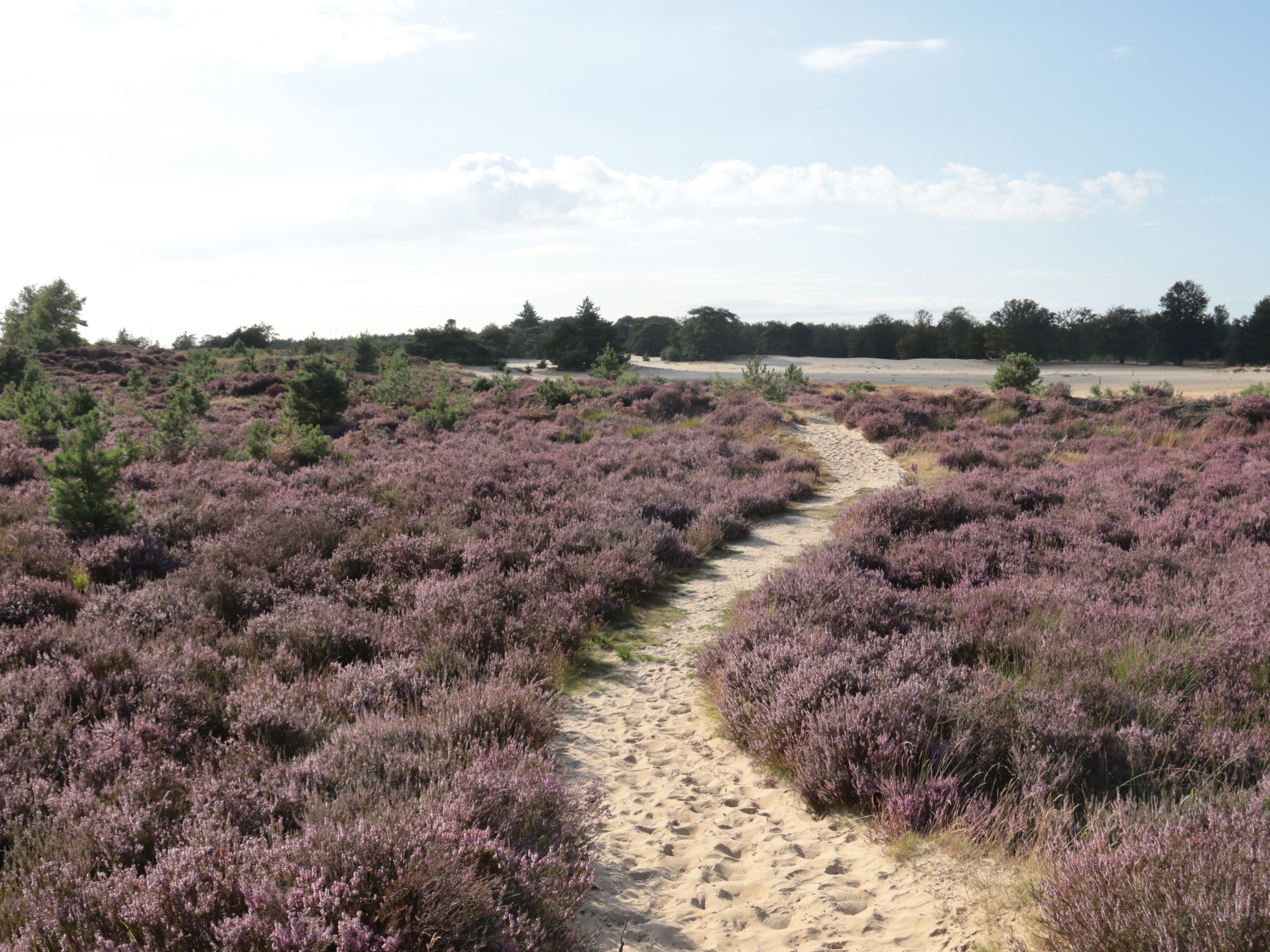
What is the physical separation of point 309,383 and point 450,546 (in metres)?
12.6

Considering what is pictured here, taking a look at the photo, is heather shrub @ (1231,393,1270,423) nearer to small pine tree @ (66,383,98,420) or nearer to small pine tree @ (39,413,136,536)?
small pine tree @ (39,413,136,536)

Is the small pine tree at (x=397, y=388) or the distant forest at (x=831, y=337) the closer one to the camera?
the small pine tree at (x=397, y=388)

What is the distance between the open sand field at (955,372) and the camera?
139ft

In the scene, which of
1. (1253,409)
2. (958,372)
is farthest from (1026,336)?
(1253,409)

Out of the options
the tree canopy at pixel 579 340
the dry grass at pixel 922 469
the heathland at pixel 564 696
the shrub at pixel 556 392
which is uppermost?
the tree canopy at pixel 579 340

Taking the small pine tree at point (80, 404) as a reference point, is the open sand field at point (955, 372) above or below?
above

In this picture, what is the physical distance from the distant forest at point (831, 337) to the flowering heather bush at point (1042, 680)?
45.8 metres

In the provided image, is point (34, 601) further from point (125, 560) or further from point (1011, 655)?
point (1011, 655)

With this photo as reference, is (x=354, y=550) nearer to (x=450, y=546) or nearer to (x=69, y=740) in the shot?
(x=450, y=546)

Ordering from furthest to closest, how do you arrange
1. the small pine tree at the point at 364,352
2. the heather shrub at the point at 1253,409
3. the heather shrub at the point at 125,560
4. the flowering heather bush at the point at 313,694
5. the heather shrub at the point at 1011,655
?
the small pine tree at the point at 364,352 → the heather shrub at the point at 1253,409 → the heather shrub at the point at 125,560 → the heather shrub at the point at 1011,655 → the flowering heather bush at the point at 313,694

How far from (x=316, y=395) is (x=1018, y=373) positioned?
2442cm

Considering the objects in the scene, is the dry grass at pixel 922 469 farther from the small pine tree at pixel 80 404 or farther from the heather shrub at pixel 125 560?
the small pine tree at pixel 80 404

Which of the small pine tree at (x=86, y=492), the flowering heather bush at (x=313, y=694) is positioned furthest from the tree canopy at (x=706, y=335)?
the small pine tree at (x=86, y=492)

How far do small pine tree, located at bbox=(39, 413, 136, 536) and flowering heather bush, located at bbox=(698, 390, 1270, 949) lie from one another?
24.5 ft
